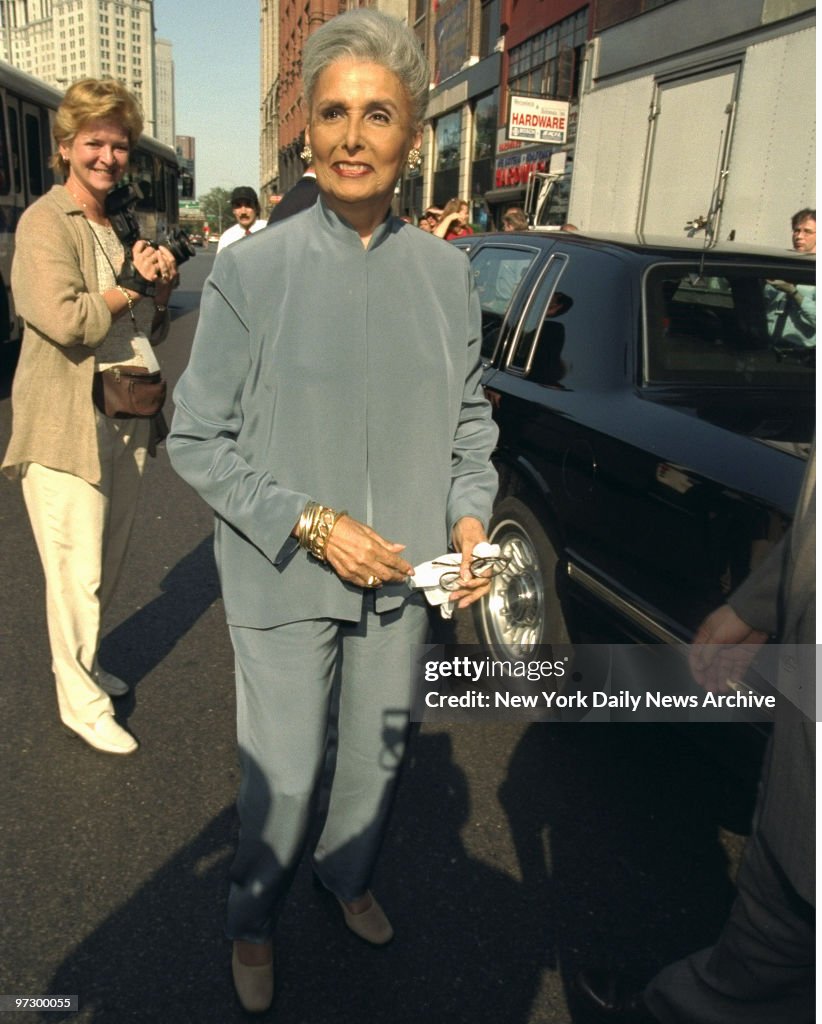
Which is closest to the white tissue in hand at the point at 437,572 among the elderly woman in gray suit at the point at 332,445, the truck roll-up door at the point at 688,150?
the elderly woman in gray suit at the point at 332,445

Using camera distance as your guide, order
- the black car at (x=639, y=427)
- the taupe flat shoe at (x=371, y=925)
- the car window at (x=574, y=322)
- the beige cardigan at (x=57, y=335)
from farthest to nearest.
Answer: the car window at (x=574, y=322)
the beige cardigan at (x=57, y=335)
the black car at (x=639, y=427)
the taupe flat shoe at (x=371, y=925)

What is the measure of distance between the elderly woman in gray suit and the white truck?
9384 millimetres

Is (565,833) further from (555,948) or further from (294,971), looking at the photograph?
(294,971)

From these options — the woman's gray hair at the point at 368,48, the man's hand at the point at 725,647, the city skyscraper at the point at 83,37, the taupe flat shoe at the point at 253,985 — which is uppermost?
the city skyscraper at the point at 83,37

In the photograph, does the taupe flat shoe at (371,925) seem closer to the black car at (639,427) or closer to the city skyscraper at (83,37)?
the black car at (639,427)

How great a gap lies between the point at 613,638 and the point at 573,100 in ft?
58.1

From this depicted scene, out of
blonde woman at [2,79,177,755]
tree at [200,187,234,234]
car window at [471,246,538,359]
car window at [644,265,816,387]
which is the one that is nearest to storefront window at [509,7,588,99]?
car window at [471,246,538,359]

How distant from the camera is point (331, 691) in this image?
2.12 m

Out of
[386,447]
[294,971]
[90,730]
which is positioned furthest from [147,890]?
[386,447]

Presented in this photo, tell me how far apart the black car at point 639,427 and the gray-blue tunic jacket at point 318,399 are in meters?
0.82

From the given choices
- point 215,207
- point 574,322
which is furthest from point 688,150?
point 215,207

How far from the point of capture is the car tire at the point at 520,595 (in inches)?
136

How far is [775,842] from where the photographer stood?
4.90 feet

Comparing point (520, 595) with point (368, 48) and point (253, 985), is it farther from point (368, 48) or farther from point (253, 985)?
point (368, 48)
